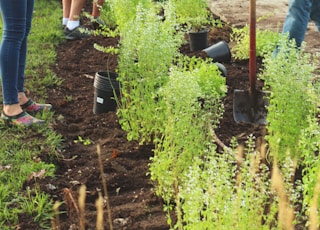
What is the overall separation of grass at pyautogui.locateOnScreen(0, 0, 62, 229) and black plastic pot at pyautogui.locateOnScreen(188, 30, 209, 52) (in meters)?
1.46

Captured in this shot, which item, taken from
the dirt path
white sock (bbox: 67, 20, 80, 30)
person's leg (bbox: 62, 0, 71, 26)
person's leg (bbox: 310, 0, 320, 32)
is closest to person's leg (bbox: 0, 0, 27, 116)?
person's leg (bbox: 310, 0, 320, 32)

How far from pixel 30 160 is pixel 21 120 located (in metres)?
0.65

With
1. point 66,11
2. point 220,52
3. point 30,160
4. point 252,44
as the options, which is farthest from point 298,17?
point 66,11

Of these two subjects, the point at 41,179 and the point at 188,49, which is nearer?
the point at 41,179

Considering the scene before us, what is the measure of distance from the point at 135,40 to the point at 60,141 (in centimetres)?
93

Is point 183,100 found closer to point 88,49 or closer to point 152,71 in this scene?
point 152,71

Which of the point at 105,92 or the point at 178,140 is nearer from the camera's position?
the point at 178,140

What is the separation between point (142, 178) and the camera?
4.08 m

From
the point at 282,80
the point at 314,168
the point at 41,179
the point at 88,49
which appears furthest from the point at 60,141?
the point at 88,49

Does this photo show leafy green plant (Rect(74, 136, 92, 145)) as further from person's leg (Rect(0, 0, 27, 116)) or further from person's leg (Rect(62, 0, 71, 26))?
person's leg (Rect(62, 0, 71, 26))

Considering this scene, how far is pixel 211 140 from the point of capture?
3.61 m

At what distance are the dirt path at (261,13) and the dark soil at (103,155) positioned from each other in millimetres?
1353

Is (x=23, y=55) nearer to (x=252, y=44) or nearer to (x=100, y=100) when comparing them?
(x=100, y=100)

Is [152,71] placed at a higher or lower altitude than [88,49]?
higher
